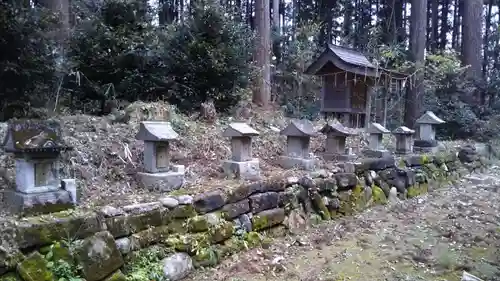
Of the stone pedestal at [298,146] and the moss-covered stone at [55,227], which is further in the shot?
the stone pedestal at [298,146]

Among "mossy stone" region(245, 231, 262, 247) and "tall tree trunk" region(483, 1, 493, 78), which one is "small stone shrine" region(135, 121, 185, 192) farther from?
"tall tree trunk" region(483, 1, 493, 78)

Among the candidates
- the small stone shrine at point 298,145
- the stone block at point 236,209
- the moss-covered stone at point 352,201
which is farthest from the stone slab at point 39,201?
the moss-covered stone at point 352,201

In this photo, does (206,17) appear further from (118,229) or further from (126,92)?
(118,229)

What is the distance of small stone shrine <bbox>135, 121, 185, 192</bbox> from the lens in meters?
3.54

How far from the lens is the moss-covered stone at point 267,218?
155 inches

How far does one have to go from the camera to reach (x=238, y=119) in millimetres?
6555

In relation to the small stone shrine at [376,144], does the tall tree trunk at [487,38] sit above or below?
above

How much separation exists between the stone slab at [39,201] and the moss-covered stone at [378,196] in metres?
4.36

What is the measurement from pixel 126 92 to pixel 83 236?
4.27 metres

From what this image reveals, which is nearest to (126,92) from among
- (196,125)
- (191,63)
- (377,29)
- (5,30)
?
(191,63)

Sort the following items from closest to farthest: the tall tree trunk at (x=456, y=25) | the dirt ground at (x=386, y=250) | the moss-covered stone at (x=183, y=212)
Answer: the moss-covered stone at (x=183, y=212) → the dirt ground at (x=386, y=250) → the tall tree trunk at (x=456, y=25)

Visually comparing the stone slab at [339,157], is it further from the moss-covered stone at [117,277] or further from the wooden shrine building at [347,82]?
the moss-covered stone at [117,277]

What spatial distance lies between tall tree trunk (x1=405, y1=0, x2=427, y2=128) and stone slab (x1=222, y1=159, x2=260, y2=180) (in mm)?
7137

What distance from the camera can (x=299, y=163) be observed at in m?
4.91
